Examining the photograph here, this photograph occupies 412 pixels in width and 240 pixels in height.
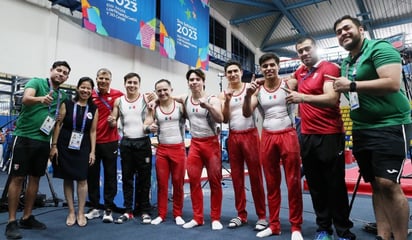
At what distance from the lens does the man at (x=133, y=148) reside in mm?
2799

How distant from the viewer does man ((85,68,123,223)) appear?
9.30 ft

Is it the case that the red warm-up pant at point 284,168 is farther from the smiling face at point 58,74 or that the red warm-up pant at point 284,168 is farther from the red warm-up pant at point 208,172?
the smiling face at point 58,74

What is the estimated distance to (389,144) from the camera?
5.16 ft

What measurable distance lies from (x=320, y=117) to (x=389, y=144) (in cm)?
51

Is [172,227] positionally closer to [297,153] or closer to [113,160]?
[113,160]

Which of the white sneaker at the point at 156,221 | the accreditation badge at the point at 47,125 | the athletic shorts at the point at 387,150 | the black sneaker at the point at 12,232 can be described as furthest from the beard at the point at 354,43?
the black sneaker at the point at 12,232

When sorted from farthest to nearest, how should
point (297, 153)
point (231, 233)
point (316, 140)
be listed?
1. point (231, 233)
2. point (297, 153)
3. point (316, 140)

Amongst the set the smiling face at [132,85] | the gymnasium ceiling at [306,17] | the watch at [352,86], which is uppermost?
the gymnasium ceiling at [306,17]

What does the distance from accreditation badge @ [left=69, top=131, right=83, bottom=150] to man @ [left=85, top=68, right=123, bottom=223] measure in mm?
263

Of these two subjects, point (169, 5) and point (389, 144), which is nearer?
point (389, 144)

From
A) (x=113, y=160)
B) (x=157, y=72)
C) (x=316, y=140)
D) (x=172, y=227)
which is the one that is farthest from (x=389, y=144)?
(x=157, y=72)

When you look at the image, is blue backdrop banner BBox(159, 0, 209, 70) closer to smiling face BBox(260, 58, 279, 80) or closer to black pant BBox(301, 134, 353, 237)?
smiling face BBox(260, 58, 279, 80)

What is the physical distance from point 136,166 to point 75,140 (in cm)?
64

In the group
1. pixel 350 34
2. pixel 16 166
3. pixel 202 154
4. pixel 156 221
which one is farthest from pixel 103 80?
pixel 350 34
